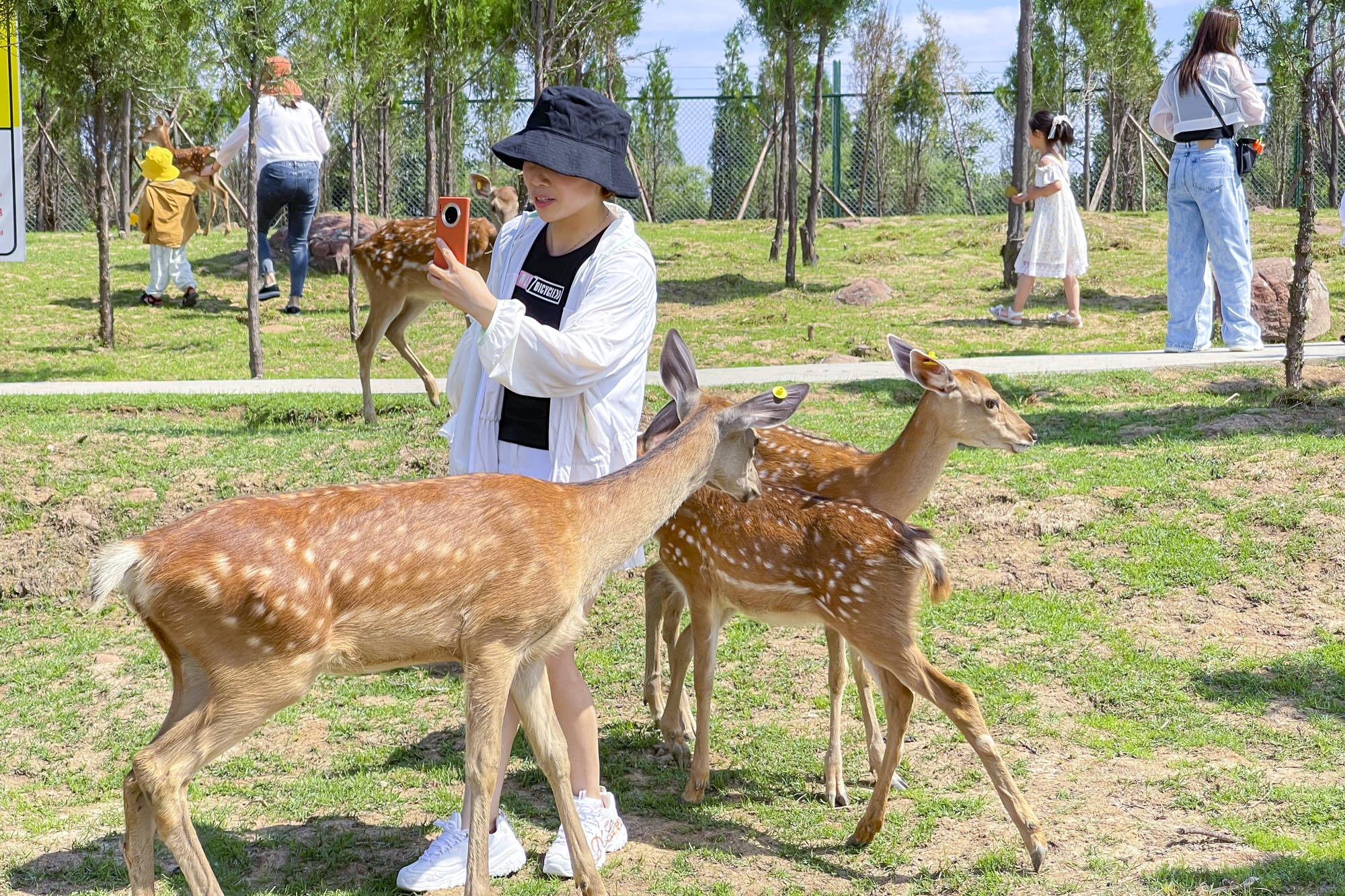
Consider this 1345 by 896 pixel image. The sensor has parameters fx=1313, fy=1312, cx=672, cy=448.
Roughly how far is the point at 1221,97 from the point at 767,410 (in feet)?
24.3

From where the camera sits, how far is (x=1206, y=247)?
410 inches

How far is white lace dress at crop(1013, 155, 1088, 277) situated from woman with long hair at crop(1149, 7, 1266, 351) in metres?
2.54

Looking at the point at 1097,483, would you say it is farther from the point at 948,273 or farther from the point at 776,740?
the point at 948,273

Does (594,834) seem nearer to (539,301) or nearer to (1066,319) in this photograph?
(539,301)

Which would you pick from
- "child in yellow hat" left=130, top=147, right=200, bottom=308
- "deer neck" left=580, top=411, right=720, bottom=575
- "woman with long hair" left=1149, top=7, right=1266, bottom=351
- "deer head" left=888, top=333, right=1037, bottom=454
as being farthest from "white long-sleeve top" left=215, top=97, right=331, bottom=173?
"deer neck" left=580, top=411, right=720, bottom=575

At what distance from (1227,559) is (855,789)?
2764 mm

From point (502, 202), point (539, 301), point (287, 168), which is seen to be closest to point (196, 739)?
point (539, 301)

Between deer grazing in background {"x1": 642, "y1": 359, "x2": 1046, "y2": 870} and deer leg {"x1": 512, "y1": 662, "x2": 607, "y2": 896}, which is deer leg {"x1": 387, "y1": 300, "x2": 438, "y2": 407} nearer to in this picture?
deer grazing in background {"x1": 642, "y1": 359, "x2": 1046, "y2": 870}

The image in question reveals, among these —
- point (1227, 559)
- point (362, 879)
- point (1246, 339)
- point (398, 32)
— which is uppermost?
point (398, 32)

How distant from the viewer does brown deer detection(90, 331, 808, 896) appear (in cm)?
342

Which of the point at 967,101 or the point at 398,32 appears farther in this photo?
the point at 967,101

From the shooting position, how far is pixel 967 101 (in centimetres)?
2630

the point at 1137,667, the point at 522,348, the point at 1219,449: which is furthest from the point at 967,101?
the point at 522,348

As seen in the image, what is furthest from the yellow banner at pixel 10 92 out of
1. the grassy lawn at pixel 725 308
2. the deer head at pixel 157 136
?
the deer head at pixel 157 136
